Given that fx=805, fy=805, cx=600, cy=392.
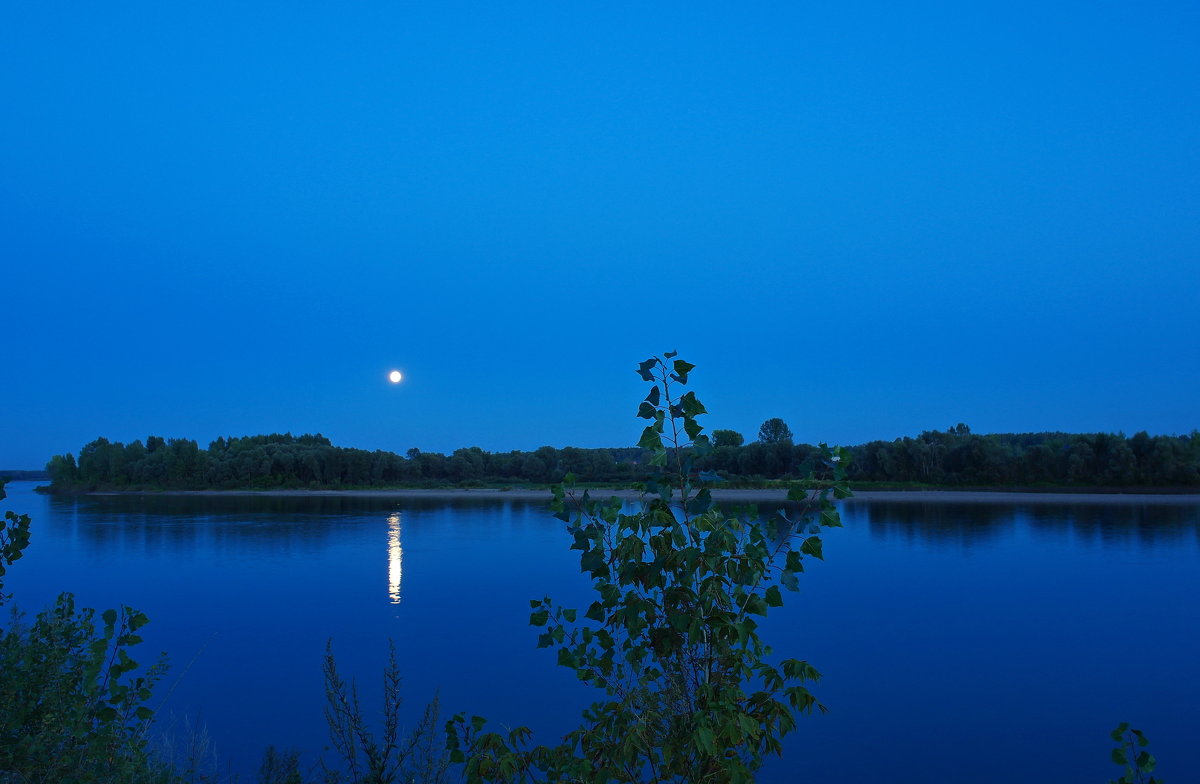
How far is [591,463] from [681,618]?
350 feet

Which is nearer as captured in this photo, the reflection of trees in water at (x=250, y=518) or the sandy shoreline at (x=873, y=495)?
the reflection of trees in water at (x=250, y=518)

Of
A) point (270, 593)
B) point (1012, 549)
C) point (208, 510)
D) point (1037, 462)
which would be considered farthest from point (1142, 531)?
point (208, 510)

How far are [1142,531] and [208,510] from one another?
7181 cm

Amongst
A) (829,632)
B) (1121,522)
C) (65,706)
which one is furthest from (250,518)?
(65,706)

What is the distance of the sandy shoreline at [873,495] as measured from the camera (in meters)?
70.3

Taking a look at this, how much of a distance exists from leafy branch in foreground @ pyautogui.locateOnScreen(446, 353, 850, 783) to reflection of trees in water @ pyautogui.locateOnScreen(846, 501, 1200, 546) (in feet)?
143

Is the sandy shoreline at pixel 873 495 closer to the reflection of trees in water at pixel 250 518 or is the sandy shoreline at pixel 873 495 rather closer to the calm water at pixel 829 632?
the reflection of trees in water at pixel 250 518

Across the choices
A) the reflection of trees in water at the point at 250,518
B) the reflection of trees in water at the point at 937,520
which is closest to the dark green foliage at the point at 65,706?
the reflection of trees in water at the point at 250,518

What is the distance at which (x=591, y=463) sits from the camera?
109750mm

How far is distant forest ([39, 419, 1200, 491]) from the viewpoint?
244ft

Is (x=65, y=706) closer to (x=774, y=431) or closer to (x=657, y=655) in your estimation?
(x=657, y=655)

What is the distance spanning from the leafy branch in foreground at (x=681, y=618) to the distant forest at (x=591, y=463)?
7461cm

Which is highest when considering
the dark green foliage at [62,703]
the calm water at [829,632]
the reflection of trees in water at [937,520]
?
the dark green foliage at [62,703]

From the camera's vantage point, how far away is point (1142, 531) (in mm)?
46469
